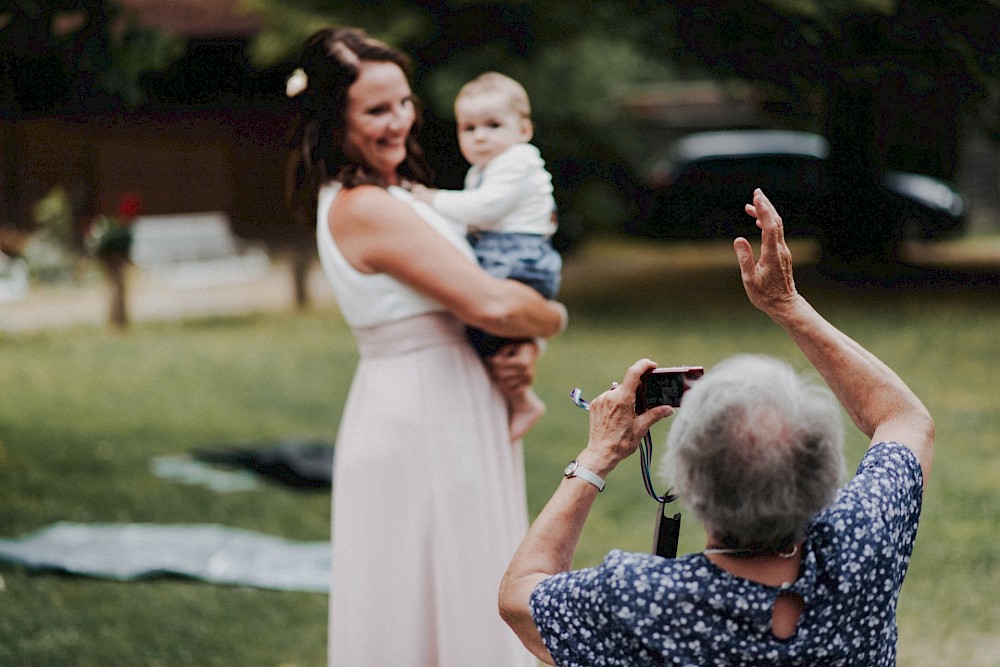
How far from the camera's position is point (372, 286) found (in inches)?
118

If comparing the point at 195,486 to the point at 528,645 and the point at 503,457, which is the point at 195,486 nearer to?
the point at 503,457

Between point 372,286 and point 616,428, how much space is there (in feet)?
3.29

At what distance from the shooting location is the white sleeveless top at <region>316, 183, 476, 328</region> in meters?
2.99

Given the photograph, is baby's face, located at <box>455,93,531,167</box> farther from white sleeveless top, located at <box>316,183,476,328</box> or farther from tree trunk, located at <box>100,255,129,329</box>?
tree trunk, located at <box>100,255,129,329</box>

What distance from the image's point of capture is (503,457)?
3.14 meters

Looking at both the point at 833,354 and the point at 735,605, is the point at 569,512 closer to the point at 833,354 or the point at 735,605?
the point at 735,605

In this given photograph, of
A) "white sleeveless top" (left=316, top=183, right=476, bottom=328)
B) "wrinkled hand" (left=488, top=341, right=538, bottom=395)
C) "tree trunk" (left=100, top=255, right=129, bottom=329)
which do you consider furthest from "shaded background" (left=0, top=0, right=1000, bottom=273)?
"wrinkled hand" (left=488, top=341, right=538, bottom=395)

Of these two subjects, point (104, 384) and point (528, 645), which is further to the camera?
point (104, 384)

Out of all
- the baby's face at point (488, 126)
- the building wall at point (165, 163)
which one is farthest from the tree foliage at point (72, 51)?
the building wall at point (165, 163)

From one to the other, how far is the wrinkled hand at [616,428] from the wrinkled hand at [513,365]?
3.14 ft

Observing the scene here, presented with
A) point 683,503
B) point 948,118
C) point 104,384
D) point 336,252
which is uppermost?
point 948,118

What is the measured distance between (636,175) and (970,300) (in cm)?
1082

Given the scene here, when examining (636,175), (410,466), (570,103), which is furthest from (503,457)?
(636,175)

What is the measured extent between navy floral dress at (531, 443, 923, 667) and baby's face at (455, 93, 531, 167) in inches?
63.6
